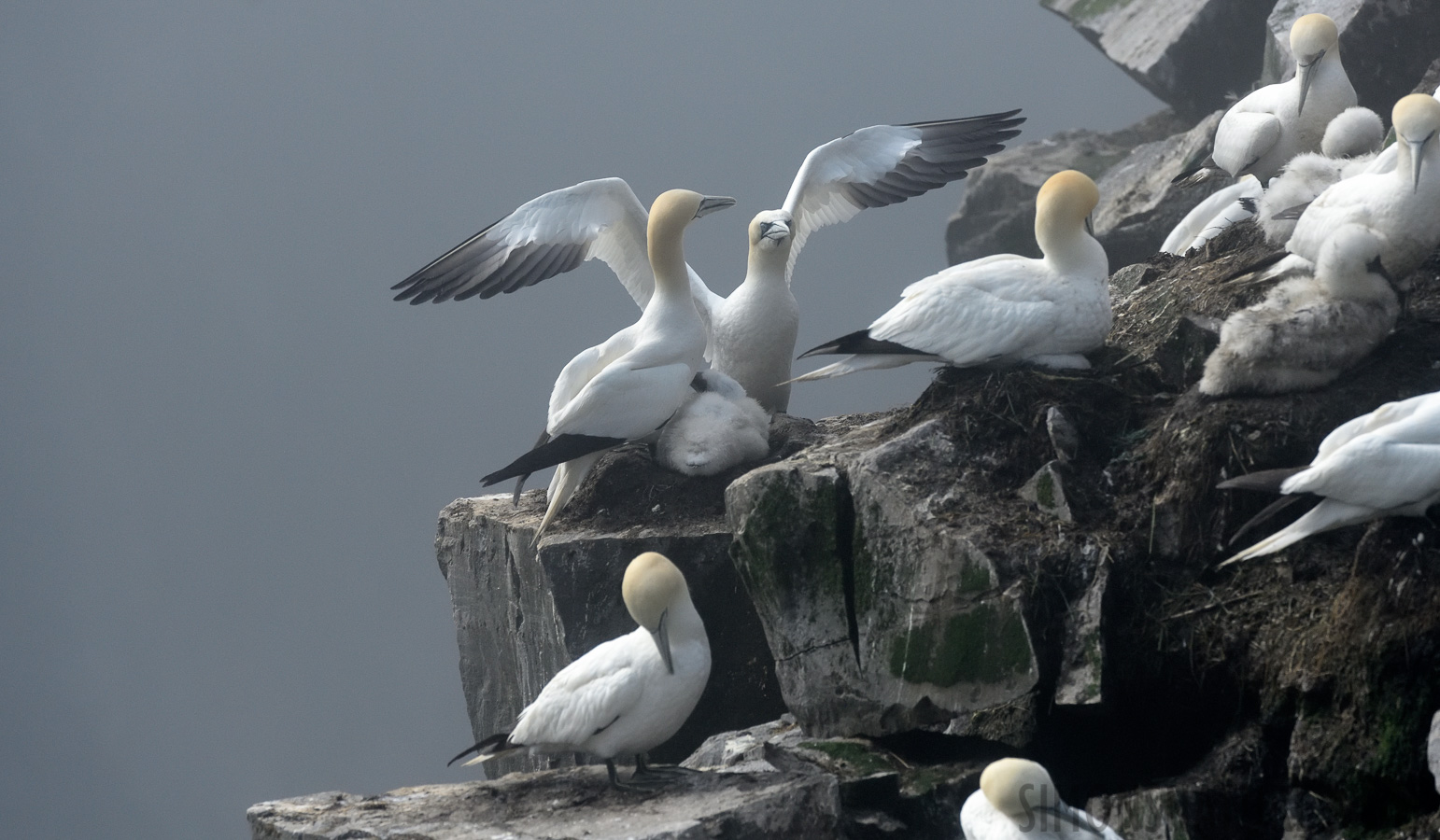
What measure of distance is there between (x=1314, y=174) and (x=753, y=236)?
9.06 feet

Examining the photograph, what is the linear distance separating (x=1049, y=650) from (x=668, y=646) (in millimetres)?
1264

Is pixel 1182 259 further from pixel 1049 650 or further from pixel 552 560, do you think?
pixel 552 560

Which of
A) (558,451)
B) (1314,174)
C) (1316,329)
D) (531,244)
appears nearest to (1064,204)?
(1316,329)

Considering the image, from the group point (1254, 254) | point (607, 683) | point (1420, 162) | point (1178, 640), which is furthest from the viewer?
point (1254, 254)

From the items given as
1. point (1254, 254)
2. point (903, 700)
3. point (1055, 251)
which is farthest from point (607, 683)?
point (1254, 254)

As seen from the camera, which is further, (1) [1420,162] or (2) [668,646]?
(1) [1420,162]

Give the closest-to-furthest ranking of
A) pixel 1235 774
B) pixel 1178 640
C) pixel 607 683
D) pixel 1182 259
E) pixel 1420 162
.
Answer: pixel 1235 774 → pixel 1178 640 → pixel 607 683 → pixel 1420 162 → pixel 1182 259

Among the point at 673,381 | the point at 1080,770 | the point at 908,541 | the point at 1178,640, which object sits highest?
the point at 673,381

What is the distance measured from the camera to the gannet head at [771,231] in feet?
23.2

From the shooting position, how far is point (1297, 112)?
7152 millimetres

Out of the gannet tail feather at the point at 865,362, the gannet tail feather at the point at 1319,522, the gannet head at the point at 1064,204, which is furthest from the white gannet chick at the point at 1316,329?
the gannet tail feather at the point at 865,362

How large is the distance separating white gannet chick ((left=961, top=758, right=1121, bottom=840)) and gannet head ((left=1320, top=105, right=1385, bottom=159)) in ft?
13.5

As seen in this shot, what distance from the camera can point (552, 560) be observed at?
6.20 metres

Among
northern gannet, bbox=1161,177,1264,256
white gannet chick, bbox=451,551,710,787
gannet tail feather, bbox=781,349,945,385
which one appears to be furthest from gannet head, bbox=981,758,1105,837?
northern gannet, bbox=1161,177,1264,256
